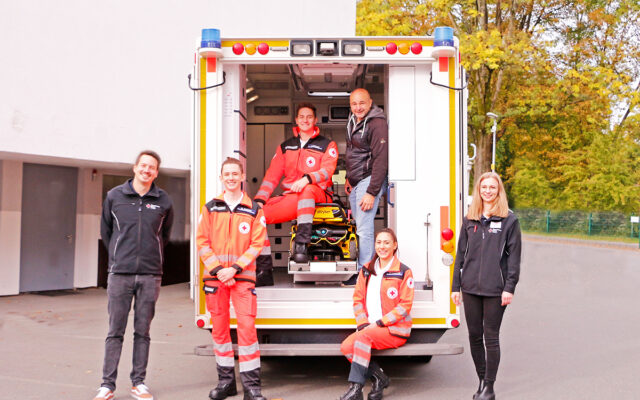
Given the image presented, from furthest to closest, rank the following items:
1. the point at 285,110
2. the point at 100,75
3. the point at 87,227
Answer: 1. the point at 87,227
2. the point at 100,75
3. the point at 285,110

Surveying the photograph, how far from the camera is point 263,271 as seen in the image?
6.64m

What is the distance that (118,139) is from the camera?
42.7 feet

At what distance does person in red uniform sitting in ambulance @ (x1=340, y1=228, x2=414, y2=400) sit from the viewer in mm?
5691

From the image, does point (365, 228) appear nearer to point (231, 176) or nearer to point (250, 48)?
point (231, 176)

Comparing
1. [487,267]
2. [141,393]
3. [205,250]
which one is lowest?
[141,393]

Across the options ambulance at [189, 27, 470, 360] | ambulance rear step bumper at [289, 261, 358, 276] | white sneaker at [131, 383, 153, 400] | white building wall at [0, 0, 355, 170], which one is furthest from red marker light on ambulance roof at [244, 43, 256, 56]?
white building wall at [0, 0, 355, 170]

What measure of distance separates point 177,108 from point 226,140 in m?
8.12

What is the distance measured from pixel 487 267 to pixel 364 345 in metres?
1.13

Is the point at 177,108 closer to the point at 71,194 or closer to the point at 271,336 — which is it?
the point at 71,194

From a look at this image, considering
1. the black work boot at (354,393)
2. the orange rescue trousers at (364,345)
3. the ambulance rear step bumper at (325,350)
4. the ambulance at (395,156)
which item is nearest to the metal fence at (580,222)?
the ambulance at (395,156)

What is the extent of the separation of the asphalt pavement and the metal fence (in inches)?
865

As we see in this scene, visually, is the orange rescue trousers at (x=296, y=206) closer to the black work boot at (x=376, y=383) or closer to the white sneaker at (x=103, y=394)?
the black work boot at (x=376, y=383)

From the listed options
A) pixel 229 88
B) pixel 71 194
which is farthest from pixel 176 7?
pixel 229 88

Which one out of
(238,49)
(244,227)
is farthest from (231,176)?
(238,49)
